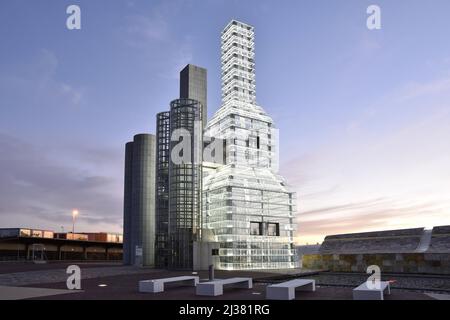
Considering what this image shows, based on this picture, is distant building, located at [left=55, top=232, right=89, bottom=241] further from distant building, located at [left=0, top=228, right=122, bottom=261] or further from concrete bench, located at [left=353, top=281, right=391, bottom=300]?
concrete bench, located at [left=353, top=281, right=391, bottom=300]

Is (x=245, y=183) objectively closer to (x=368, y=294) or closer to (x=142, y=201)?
(x=142, y=201)

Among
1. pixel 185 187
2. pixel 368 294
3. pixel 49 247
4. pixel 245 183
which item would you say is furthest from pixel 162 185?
pixel 49 247

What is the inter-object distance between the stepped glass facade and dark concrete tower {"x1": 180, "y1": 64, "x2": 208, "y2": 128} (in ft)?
125

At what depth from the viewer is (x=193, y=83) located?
420ft

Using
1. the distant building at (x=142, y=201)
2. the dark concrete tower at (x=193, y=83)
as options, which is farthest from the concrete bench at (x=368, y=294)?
the dark concrete tower at (x=193, y=83)

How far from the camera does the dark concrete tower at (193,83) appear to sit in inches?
5015

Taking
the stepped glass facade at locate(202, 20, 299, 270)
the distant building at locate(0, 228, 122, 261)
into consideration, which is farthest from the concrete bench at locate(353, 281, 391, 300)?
the distant building at locate(0, 228, 122, 261)

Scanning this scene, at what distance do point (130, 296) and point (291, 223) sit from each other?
54.7 m

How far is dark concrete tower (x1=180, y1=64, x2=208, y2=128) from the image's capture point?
127m

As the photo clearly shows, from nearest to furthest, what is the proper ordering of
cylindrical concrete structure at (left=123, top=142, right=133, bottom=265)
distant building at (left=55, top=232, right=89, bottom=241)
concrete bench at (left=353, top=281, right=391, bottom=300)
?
concrete bench at (left=353, top=281, right=391, bottom=300) < cylindrical concrete structure at (left=123, top=142, right=133, bottom=265) < distant building at (left=55, top=232, right=89, bottom=241)

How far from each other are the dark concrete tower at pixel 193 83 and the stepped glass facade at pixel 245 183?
38162 mm

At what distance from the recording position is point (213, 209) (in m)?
73.9

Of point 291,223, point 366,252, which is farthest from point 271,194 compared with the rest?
point 366,252

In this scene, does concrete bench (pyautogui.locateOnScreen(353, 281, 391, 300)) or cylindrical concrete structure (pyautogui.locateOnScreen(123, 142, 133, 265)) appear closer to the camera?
concrete bench (pyautogui.locateOnScreen(353, 281, 391, 300))
